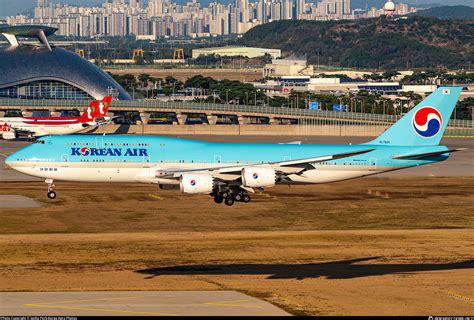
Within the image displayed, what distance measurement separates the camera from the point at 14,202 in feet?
308

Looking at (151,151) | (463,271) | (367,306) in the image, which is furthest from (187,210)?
(367,306)

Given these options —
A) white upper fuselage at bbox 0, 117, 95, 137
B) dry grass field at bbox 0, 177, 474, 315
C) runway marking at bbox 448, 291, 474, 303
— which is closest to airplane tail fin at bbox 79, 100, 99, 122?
white upper fuselage at bbox 0, 117, 95, 137

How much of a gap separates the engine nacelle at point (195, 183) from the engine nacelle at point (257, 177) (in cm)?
297

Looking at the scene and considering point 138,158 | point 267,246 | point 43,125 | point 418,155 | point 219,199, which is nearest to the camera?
point 267,246

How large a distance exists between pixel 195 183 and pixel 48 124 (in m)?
109

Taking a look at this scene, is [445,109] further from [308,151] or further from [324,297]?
[324,297]

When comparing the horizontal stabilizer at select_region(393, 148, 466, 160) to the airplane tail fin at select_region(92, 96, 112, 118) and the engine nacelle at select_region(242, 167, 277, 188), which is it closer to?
the engine nacelle at select_region(242, 167, 277, 188)

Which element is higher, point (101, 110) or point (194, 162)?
point (194, 162)

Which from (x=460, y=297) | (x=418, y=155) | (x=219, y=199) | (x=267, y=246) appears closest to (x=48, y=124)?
(x=219, y=199)

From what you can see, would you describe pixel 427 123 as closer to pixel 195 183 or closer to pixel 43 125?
pixel 195 183

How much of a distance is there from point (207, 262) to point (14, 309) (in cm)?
1745

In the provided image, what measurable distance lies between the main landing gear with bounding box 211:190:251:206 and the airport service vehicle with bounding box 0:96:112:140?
95.9 metres

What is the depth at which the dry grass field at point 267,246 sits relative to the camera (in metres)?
61.2

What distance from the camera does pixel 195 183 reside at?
82750 millimetres
